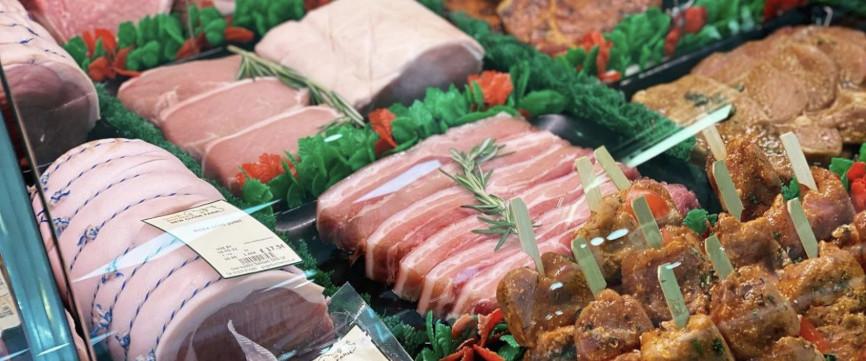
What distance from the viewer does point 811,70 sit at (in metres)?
3.45

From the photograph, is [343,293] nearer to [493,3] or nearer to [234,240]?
[234,240]

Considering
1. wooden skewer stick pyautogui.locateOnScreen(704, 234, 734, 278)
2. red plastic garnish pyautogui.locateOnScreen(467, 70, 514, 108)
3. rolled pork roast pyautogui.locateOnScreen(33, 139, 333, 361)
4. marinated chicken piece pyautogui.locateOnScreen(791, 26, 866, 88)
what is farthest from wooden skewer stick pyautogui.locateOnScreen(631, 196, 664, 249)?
marinated chicken piece pyautogui.locateOnScreen(791, 26, 866, 88)

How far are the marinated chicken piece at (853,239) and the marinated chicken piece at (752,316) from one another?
33 cm

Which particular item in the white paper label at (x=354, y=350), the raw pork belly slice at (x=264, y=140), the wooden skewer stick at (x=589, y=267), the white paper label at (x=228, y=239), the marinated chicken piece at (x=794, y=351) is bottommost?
the white paper label at (x=354, y=350)

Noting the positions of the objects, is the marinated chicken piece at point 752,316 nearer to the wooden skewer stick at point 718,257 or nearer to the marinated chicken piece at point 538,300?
the wooden skewer stick at point 718,257

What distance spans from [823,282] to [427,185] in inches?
44.0

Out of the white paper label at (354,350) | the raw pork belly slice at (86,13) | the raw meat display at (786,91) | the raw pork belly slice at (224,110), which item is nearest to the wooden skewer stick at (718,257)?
the white paper label at (354,350)

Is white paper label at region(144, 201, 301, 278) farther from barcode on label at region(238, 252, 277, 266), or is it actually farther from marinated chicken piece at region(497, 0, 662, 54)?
marinated chicken piece at region(497, 0, 662, 54)

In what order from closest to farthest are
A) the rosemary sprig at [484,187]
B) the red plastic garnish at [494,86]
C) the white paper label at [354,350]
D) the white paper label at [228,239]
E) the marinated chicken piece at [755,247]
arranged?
the white paper label at [228,239], the white paper label at [354,350], the marinated chicken piece at [755,247], the rosemary sprig at [484,187], the red plastic garnish at [494,86]

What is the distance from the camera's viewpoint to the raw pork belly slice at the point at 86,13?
9.73 ft

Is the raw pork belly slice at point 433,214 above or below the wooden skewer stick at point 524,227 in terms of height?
below

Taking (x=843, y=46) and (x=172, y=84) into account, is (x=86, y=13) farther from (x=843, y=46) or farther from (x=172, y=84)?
(x=843, y=46)

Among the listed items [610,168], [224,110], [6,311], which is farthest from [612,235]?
[224,110]

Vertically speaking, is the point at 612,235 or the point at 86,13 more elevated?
the point at 86,13
